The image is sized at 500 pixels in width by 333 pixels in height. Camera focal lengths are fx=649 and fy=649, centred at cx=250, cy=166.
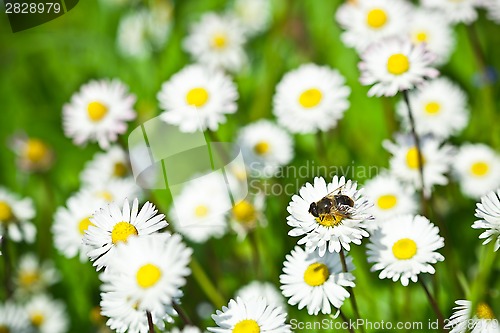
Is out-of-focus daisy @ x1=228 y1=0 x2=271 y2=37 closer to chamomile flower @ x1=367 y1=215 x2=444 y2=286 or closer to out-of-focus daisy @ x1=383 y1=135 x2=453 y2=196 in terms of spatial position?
out-of-focus daisy @ x1=383 y1=135 x2=453 y2=196

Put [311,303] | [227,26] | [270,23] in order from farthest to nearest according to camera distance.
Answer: [270,23], [227,26], [311,303]

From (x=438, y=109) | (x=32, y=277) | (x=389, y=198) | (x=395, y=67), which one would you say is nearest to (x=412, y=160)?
(x=389, y=198)

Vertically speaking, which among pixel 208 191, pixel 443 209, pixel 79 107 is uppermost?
pixel 79 107

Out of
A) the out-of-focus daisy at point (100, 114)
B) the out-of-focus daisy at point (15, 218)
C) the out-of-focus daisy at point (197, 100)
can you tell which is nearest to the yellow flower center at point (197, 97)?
the out-of-focus daisy at point (197, 100)

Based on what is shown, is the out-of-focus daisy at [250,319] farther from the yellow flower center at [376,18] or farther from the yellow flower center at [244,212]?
the yellow flower center at [376,18]

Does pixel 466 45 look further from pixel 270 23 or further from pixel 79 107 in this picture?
pixel 79 107

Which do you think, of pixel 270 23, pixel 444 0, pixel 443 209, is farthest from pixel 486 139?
pixel 270 23

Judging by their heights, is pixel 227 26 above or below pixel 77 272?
above
